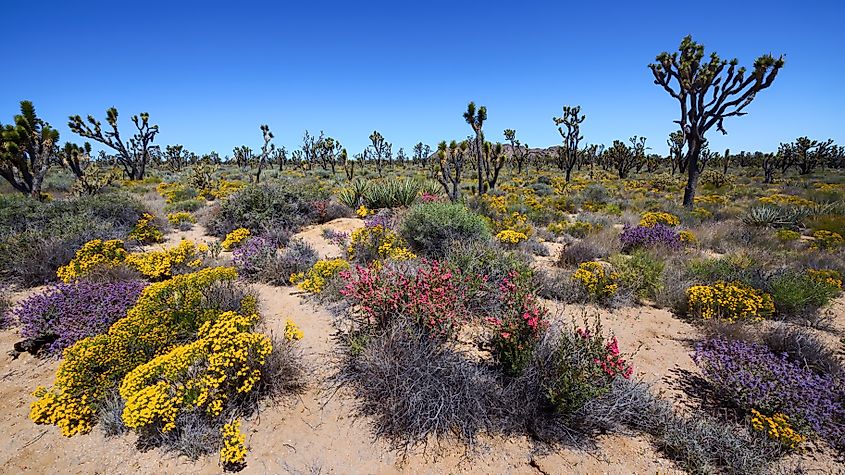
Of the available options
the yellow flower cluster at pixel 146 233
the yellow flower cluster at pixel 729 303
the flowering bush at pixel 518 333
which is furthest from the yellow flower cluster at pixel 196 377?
the yellow flower cluster at pixel 146 233

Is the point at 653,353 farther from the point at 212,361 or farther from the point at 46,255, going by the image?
the point at 46,255

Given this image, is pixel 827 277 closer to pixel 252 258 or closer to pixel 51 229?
pixel 252 258

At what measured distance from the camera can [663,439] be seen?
3174 mm

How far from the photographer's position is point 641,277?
624 cm

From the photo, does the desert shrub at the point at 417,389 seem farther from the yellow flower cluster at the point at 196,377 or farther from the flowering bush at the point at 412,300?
the yellow flower cluster at the point at 196,377

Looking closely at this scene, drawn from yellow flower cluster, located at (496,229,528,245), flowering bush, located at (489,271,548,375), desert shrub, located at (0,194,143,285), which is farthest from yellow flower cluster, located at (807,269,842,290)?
desert shrub, located at (0,194,143,285)

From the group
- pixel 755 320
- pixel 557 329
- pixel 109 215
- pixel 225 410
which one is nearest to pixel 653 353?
pixel 557 329

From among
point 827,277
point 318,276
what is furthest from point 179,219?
point 827,277

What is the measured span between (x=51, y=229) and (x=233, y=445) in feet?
28.1

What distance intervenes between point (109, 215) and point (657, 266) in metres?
13.7

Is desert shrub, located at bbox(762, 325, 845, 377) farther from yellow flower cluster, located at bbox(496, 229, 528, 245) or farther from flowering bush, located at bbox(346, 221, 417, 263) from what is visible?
flowering bush, located at bbox(346, 221, 417, 263)

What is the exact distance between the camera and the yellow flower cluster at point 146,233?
889cm

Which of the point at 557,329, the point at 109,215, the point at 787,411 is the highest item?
the point at 109,215

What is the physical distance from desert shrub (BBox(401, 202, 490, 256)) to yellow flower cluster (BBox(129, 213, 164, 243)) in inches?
254
